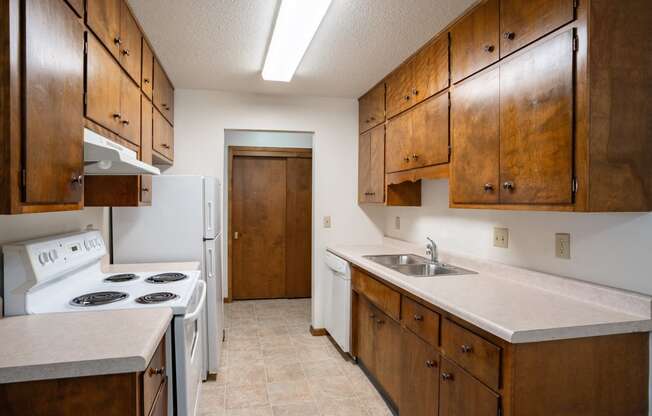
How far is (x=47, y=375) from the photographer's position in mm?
1104

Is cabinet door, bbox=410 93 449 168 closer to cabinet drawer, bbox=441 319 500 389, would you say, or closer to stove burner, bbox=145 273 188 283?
cabinet drawer, bbox=441 319 500 389

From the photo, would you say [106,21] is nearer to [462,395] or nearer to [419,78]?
[419,78]

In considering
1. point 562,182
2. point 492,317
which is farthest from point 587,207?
point 492,317

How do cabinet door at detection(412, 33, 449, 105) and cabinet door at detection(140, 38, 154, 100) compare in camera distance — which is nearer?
cabinet door at detection(412, 33, 449, 105)

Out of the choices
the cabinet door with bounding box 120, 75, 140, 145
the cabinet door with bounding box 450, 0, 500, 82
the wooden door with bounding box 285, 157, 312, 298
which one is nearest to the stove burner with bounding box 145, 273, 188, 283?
the cabinet door with bounding box 120, 75, 140, 145

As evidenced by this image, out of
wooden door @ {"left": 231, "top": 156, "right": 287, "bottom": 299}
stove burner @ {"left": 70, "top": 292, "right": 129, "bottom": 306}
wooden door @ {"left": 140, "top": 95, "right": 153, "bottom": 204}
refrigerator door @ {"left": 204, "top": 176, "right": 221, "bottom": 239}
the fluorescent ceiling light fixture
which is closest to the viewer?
stove burner @ {"left": 70, "top": 292, "right": 129, "bottom": 306}

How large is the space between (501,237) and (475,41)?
1073mm

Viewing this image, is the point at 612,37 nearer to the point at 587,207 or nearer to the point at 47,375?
the point at 587,207

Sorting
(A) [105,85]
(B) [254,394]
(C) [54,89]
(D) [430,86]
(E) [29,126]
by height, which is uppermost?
(D) [430,86]

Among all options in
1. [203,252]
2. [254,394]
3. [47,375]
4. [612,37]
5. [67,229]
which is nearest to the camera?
[47,375]

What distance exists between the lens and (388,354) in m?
2.40

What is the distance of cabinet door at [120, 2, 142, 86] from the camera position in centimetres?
198

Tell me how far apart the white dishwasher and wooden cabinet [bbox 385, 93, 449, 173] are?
91cm

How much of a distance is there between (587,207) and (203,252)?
92.4 inches
